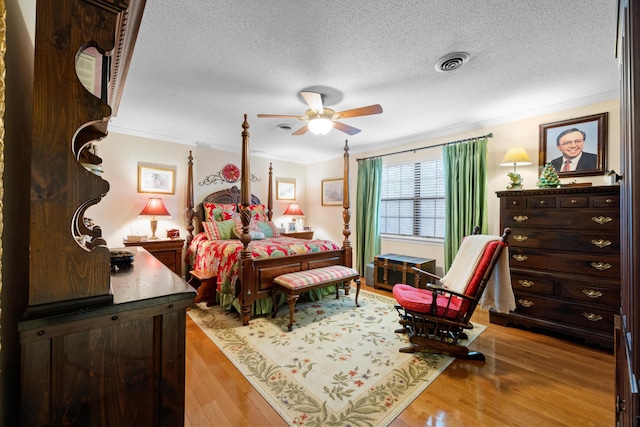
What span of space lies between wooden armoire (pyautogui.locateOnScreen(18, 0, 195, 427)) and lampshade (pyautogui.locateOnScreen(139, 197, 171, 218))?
334 cm

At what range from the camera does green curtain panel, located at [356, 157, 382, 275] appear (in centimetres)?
467

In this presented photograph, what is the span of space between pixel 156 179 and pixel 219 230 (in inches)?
52.5

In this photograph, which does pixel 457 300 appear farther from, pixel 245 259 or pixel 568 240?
pixel 245 259

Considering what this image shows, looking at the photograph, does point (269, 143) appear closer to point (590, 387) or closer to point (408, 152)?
point (408, 152)

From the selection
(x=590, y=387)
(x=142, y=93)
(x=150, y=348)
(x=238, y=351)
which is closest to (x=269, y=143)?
(x=142, y=93)

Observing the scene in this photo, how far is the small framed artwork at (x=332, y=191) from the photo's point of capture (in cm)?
544

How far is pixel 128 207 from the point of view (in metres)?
3.93

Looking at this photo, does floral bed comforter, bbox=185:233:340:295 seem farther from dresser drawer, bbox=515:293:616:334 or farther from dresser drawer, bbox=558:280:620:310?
dresser drawer, bbox=558:280:620:310

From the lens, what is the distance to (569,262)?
99.2 inches

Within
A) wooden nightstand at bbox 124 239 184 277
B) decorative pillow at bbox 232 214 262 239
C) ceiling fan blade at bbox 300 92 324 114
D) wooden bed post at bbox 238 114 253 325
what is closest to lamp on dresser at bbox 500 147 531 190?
ceiling fan blade at bbox 300 92 324 114

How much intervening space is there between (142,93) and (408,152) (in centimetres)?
375

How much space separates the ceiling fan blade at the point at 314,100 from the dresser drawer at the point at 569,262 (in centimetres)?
259

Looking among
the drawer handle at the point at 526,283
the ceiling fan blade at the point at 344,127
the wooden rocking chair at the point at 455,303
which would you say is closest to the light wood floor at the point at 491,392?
the wooden rocking chair at the point at 455,303

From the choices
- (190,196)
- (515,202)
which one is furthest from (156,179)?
(515,202)
